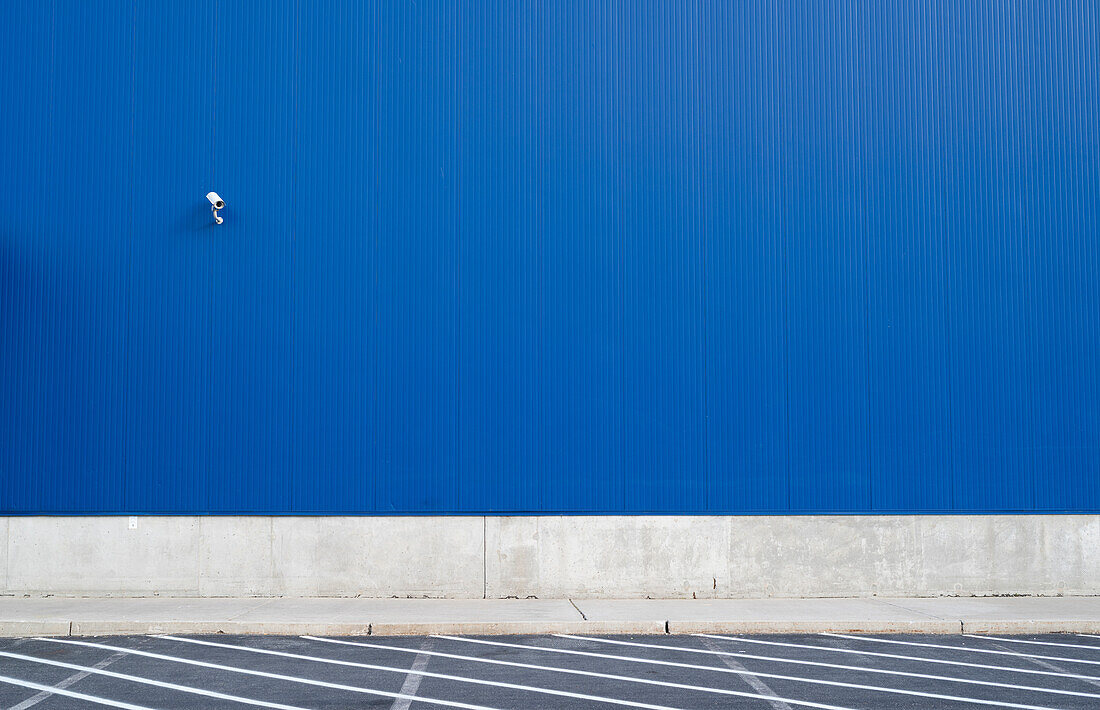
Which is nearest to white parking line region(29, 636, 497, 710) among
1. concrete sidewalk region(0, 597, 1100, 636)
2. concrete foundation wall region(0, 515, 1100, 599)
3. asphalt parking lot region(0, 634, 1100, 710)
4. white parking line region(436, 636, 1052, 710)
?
asphalt parking lot region(0, 634, 1100, 710)

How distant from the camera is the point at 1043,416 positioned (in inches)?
569

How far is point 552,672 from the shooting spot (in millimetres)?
9367

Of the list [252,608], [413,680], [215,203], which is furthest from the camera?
[215,203]

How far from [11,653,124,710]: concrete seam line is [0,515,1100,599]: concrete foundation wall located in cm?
376

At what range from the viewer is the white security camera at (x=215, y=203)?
46.2 ft

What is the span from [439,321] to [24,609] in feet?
20.6

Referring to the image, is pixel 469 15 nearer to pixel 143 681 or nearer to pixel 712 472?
pixel 712 472

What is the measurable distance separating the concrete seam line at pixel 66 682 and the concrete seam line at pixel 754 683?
5819 mm

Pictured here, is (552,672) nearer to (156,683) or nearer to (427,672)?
(427,672)

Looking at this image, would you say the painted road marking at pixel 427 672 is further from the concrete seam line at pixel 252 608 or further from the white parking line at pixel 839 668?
the white parking line at pixel 839 668

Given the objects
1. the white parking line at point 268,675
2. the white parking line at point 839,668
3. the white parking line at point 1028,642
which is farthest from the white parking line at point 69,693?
the white parking line at point 1028,642

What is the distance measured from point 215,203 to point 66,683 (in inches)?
285

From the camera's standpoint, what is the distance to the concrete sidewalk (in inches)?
448

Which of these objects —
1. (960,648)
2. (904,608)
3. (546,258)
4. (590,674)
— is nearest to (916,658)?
(960,648)
